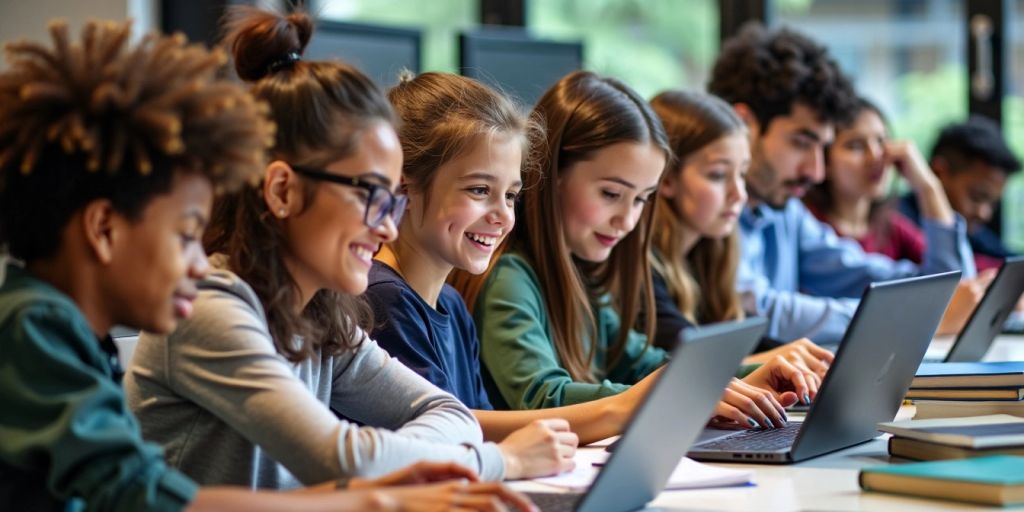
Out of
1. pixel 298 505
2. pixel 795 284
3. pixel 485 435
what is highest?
pixel 298 505

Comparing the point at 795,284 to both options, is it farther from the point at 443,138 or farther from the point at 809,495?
the point at 809,495

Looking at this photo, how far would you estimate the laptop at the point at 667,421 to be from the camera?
1.16 m

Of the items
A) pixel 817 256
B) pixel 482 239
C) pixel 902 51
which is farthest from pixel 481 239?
pixel 902 51

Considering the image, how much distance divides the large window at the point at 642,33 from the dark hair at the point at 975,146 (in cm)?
97

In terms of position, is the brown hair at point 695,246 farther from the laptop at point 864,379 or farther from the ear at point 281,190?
the ear at point 281,190

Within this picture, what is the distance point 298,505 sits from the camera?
107cm

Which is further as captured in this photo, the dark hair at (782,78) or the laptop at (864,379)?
the dark hair at (782,78)

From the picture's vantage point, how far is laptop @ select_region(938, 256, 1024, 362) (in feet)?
8.36

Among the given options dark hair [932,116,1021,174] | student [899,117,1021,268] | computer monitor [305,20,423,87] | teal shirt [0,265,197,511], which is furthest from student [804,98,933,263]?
teal shirt [0,265,197,511]

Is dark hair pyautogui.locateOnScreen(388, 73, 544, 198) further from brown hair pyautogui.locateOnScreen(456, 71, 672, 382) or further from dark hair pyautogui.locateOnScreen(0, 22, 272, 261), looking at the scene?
dark hair pyautogui.locateOnScreen(0, 22, 272, 261)

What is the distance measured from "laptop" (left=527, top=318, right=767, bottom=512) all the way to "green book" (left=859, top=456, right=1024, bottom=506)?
205mm

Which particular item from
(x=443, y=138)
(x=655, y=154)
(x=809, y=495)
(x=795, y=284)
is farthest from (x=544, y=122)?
(x=795, y=284)

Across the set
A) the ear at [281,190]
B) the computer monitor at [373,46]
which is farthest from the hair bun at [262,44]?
the computer monitor at [373,46]

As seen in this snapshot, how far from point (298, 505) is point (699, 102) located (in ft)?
5.95
